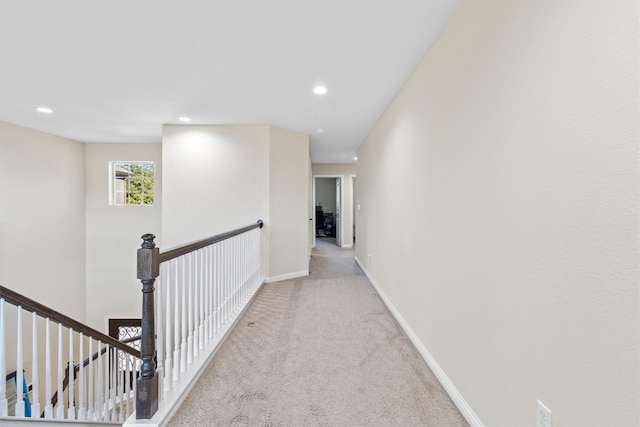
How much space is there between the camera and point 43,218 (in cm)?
478

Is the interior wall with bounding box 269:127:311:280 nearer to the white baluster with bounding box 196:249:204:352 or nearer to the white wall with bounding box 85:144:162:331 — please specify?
the white baluster with bounding box 196:249:204:352

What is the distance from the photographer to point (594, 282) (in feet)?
2.70

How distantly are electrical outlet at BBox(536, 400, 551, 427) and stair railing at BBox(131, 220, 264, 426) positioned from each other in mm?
1668

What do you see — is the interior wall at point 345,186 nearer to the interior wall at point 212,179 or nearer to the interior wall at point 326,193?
the interior wall at point 326,193

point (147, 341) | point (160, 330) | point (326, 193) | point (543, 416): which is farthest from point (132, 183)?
point (543, 416)

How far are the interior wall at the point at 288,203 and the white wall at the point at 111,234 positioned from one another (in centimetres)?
288

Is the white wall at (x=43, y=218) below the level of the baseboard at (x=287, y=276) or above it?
above

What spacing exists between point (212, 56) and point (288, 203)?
255 cm

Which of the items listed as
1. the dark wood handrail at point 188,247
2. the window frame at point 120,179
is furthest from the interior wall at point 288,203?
the window frame at point 120,179

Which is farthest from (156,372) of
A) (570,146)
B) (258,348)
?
(570,146)

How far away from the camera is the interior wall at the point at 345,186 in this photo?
25.7ft

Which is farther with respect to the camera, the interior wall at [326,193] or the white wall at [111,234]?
the interior wall at [326,193]

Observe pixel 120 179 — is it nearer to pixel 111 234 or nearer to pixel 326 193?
pixel 111 234

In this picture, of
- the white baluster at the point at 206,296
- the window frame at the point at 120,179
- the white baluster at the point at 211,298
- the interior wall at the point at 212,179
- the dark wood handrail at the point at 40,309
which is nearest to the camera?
the dark wood handrail at the point at 40,309
